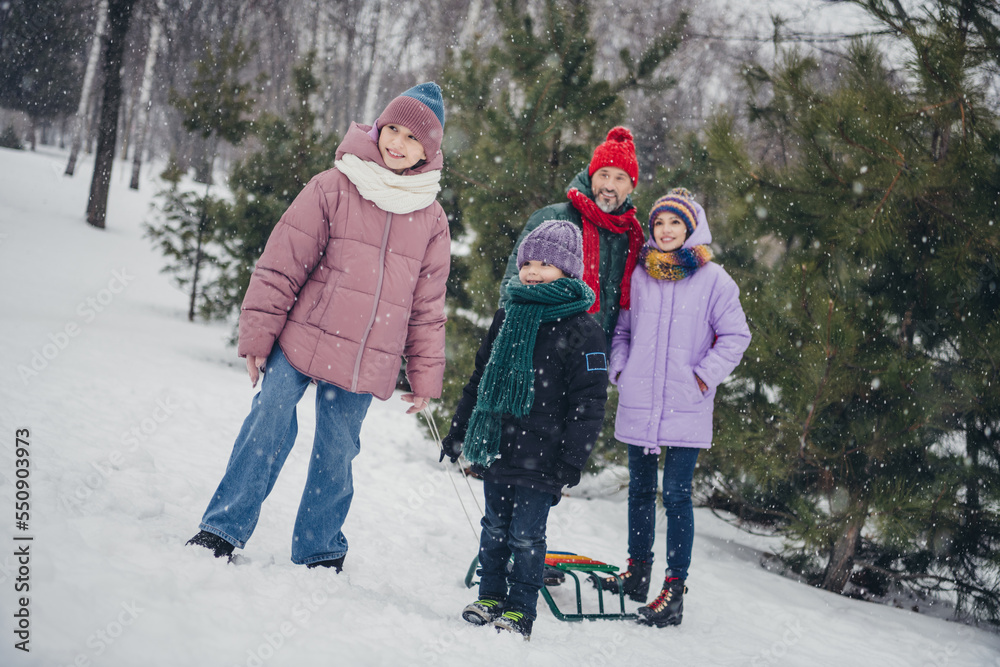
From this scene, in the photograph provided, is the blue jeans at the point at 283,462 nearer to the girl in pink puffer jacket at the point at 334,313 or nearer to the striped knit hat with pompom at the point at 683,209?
the girl in pink puffer jacket at the point at 334,313

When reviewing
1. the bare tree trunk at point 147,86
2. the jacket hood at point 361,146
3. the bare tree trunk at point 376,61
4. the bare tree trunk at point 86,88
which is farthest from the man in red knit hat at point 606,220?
the bare tree trunk at point 147,86

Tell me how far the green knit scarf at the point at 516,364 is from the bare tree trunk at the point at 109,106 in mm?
13160

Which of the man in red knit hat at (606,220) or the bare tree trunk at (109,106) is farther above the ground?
the bare tree trunk at (109,106)

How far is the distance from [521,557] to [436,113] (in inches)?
72.8

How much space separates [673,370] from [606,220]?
0.82m

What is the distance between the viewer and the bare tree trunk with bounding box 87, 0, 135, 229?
1252 cm

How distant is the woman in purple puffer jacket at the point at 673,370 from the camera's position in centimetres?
311

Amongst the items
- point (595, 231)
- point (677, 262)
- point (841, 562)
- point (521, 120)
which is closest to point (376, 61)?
point (521, 120)

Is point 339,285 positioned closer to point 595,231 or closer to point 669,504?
point 595,231

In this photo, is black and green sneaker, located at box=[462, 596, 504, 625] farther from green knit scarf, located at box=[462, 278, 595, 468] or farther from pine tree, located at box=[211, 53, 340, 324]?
pine tree, located at box=[211, 53, 340, 324]

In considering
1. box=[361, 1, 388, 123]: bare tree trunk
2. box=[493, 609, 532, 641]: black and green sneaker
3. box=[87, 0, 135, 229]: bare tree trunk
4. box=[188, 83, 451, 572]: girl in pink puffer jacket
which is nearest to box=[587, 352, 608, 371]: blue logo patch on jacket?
box=[188, 83, 451, 572]: girl in pink puffer jacket

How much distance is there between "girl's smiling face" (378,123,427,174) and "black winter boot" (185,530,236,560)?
62.4 inches

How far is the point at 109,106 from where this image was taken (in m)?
13.7

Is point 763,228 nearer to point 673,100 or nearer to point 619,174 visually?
point 619,174
